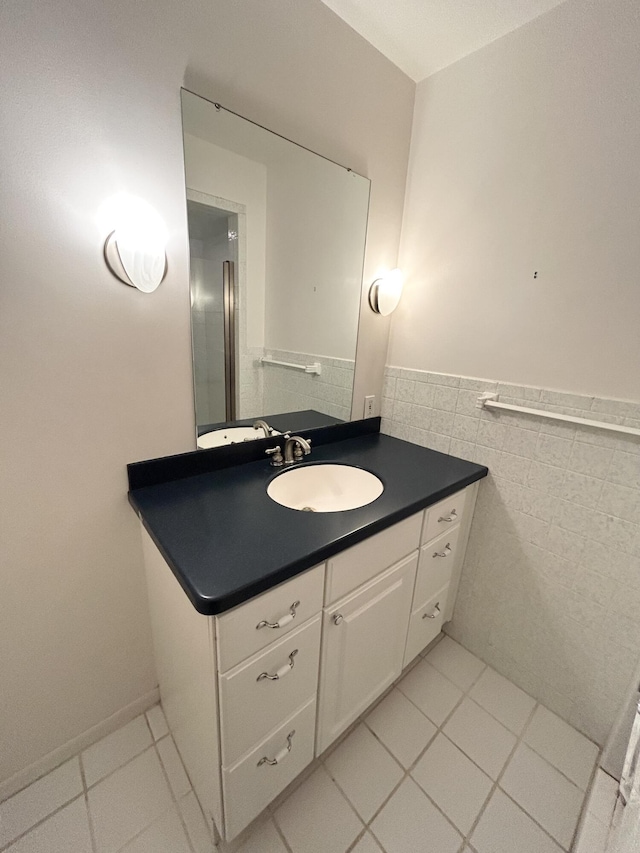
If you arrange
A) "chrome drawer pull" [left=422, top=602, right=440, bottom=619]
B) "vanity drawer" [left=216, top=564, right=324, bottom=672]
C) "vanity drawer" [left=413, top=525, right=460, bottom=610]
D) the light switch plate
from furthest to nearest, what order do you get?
the light switch plate → "chrome drawer pull" [left=422, top=602, right=440, bottom=619] → "vanity drawer" [left=413, top=525, right=460, bottom=610] → "vanity drawer" [left=216, top=564, right=324, bottom=672]

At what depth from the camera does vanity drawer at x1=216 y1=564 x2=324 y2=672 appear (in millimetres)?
689

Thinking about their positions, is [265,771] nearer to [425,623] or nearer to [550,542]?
[425,623]

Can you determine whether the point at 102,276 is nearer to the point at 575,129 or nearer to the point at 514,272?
the point at 514,272

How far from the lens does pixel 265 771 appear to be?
870 millimetres

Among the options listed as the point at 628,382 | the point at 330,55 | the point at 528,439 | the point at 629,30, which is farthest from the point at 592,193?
the point at 330,55

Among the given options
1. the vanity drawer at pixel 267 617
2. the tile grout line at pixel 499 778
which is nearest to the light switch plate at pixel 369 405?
the vanity drawer at pixel 267 617

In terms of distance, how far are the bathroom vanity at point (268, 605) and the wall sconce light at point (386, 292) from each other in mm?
672

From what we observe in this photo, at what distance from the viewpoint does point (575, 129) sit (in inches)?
Result: 38.7

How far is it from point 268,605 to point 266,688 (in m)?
0.23

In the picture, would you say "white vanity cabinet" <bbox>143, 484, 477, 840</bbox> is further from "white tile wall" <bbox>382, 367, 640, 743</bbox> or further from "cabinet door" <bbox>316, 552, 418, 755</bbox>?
"white tile wall" <bbox>382, 367, 640, 743</bbox>

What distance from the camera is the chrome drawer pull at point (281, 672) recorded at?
0.78 m

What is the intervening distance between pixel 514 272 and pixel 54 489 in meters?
1.53

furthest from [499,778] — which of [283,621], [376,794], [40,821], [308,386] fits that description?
[308,386]

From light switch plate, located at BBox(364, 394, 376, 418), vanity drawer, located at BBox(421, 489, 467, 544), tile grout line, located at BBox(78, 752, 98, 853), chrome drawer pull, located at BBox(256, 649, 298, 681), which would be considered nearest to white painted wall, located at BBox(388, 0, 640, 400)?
light switch plate, located at BBox(364, 394, 376, 418)
